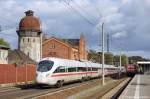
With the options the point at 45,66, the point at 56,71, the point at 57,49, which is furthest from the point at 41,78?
the point at 57,49

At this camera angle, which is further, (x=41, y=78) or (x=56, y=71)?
(x=56, y=71)

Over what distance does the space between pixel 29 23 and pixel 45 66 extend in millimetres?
53341

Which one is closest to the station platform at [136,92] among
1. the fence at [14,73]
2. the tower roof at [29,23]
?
the fence at [14,73]

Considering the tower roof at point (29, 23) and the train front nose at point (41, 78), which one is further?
the tower roof at point (29, 23)

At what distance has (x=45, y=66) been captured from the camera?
37469 millimetres

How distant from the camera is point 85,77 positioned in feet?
184

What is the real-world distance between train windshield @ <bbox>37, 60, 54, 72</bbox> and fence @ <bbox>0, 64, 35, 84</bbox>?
7.04 m

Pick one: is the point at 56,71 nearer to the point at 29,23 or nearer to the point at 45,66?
the point at 45,66

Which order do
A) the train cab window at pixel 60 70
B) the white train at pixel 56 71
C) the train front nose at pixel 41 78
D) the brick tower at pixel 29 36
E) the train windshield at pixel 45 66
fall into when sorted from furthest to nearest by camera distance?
the brick tower at pixel 29 36, the train cab window at pixel 60 70, the train windshield at pixel 45 66, the white train at pixel 56 71, the train front nose at pixel 41 78

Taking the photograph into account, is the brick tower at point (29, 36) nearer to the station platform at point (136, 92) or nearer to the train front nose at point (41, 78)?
the station platform at point (136, 92)

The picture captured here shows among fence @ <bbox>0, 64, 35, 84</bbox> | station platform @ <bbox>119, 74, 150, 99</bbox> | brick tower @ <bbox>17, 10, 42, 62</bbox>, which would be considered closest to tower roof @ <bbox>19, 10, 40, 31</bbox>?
brick tower @ <bbox>17, 10, 42, 62</bbox>

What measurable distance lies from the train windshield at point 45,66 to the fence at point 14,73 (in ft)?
23.1

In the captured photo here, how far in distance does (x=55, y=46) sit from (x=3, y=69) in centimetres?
7237

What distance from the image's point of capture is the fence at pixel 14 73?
144ft
